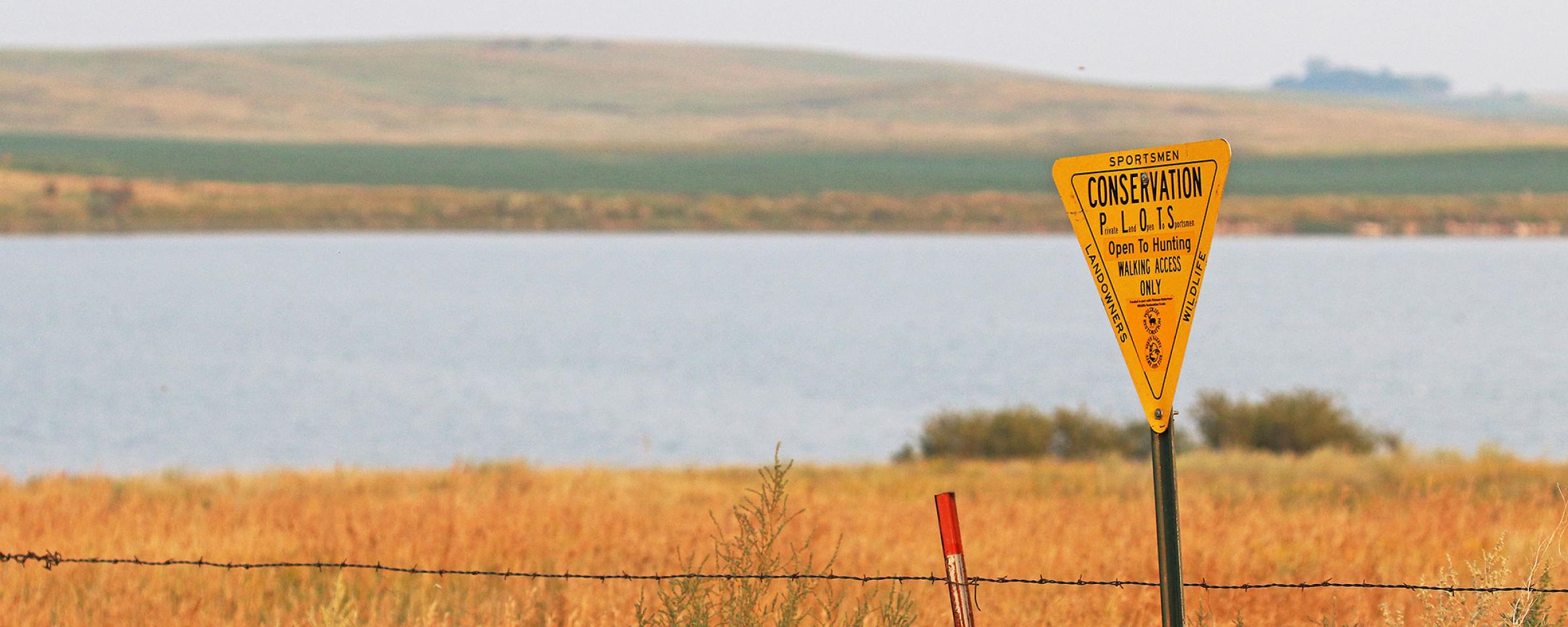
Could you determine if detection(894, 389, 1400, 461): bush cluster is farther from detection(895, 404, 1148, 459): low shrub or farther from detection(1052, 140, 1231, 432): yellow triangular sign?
detection(1052, 140, 1231, 432): yellow triangular sign

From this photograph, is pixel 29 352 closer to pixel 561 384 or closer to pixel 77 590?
pixel 561 384

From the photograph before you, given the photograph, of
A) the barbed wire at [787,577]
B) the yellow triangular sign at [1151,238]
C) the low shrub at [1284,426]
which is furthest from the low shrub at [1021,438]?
the yellow triangular sign at [1151,238]

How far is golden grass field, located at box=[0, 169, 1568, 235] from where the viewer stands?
129875 millimetres

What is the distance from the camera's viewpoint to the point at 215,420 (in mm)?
43375

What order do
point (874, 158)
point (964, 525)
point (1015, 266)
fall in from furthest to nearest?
point (874, 158) → point (1015, 266) → point (964, 525)

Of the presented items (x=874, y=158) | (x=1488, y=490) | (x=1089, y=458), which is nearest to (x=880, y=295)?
(x=1089, y=458)

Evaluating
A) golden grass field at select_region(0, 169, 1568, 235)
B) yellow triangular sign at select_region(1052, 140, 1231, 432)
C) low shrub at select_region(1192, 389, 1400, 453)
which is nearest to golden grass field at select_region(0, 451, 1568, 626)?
yellow triangular sign at select_region(1052, 140, 1231, 432)

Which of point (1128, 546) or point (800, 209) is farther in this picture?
point (800, 209)

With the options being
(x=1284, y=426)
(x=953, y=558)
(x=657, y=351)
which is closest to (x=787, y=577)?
(x=953, y=558)

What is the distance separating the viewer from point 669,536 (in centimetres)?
1162

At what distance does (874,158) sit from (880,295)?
9407 centimetres

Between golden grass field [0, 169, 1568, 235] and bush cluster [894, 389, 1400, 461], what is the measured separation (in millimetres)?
A: 109083

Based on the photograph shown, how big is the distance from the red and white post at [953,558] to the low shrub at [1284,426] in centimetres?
2219

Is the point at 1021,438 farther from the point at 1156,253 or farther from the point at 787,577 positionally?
the point at 1156,253
